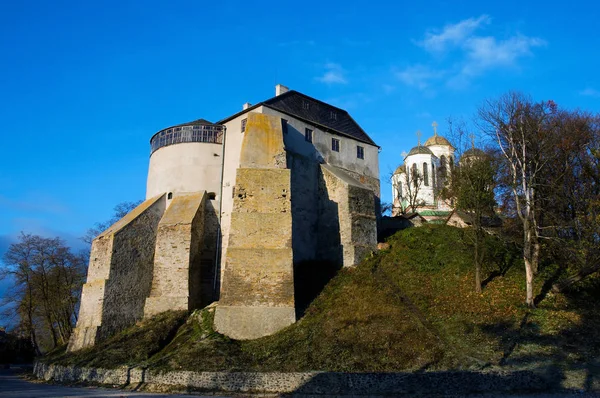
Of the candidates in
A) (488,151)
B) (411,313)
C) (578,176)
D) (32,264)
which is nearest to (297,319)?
(411,313)

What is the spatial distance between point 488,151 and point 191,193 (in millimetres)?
14659

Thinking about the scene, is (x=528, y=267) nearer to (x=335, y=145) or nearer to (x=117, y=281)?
(x=335, y=145)

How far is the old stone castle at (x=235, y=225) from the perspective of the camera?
19.8m

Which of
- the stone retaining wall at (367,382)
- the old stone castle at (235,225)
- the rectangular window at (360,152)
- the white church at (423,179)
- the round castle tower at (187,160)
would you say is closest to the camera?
the stone retaining wall at (367,382)

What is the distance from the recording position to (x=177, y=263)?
898 inches

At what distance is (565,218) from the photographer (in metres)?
21.0

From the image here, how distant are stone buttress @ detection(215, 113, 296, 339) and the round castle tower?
3819mm

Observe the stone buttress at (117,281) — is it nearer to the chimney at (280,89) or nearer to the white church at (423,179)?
the chimney at (280,89)

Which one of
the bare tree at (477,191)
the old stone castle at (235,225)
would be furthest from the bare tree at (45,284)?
the bare tree at (477,191)

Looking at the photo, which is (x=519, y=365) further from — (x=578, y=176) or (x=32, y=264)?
(x=32, y=264)

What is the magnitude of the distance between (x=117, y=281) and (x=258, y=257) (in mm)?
7132

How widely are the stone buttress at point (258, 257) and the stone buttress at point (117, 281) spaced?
566 cm

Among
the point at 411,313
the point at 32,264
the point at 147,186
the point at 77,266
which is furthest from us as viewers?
the point at 77,266

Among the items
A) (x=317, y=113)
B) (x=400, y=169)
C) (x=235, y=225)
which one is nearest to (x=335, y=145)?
(x=317, y=113)
